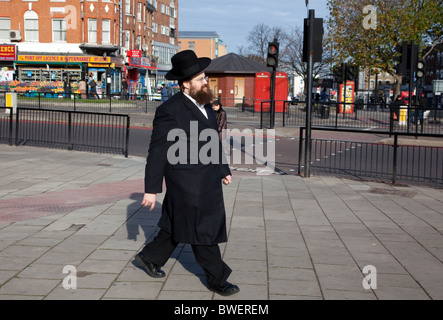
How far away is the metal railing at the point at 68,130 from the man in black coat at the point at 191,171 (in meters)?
9.84

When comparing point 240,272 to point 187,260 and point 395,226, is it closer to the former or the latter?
point 187,260

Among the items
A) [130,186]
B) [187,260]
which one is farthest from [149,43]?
[187,260]

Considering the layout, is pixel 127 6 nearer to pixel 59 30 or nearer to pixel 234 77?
pixel 59 30

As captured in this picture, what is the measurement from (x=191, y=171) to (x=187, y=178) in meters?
0.06

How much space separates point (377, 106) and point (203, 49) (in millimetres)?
96921

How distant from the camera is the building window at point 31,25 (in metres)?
49.7

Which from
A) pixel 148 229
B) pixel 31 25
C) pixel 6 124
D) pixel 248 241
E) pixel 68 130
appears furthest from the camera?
pixel 31 25

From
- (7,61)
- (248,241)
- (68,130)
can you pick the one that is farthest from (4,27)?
(248,241)

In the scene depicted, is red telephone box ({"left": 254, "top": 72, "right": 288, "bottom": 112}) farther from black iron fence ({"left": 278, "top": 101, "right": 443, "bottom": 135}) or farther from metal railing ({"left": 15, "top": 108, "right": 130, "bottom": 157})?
metal railing ({"left": 15, "top": 108, "right": 130, "bottom": 157})

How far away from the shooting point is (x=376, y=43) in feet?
→ 114

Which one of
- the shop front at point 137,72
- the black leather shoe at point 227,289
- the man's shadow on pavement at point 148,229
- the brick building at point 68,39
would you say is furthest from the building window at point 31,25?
the black leather shoe at point 227,289

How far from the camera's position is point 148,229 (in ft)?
22.5

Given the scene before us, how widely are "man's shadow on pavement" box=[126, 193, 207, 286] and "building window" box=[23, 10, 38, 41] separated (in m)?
44.5

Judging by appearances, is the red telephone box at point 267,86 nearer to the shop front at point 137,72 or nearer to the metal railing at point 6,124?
the shop front at point 137,72
